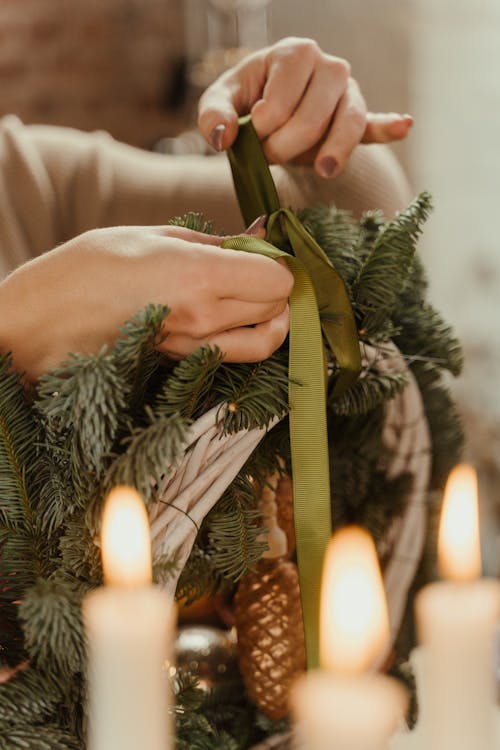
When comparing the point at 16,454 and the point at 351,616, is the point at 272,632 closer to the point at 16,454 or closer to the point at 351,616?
the point at 16,454

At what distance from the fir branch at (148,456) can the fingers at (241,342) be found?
5cm

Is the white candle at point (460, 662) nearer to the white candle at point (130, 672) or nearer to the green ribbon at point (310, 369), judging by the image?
the white candle at point (130, 672)

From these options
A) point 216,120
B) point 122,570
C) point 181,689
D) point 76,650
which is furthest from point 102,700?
point 216,120

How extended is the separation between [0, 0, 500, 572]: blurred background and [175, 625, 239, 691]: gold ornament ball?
1099 mm

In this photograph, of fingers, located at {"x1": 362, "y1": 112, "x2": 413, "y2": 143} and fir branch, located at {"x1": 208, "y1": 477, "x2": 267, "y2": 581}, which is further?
fingers, located at {"x1": 362, "y1": 112, "x2": 413, "y2": 143}

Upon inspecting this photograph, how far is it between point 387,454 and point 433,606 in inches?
16.7

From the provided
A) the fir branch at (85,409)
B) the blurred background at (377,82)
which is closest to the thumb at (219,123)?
the fir branch at (85,409)

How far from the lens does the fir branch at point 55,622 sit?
0.36 metres

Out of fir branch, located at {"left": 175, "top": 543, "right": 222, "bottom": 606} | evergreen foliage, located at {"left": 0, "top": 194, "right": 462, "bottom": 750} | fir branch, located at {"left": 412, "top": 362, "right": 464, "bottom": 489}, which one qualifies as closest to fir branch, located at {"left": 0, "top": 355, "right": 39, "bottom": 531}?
evergreen foliage, located at {"left": 0, "top": 194, "right": 462, "bottom": 750}

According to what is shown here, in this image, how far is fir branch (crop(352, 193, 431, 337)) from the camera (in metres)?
0.51

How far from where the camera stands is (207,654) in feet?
2.15

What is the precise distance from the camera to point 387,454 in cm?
62

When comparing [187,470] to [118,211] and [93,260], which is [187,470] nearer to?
[93,260]

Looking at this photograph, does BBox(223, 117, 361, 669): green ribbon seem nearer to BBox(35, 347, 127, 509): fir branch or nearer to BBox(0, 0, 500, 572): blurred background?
BBox(35, 347, 127, 509): fir branch
